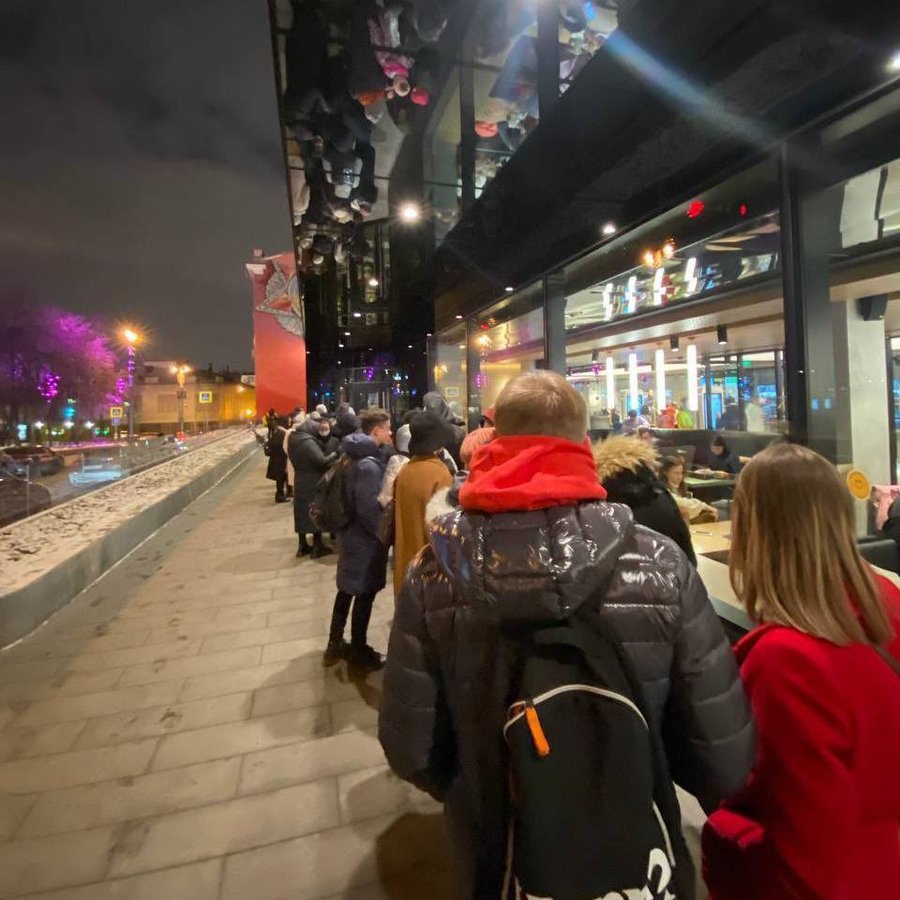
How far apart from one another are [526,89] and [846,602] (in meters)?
7.82

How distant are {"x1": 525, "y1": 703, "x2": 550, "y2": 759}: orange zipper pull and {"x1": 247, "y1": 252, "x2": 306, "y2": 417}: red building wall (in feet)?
124

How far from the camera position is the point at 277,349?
38469 mm

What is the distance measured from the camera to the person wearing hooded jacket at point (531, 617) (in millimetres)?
1096

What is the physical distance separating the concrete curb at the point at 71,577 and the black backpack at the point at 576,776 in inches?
199

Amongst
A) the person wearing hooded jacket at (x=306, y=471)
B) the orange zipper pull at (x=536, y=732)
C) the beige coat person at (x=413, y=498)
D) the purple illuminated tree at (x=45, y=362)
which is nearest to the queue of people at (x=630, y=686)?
the orange zipper pull at (x=536, y=732)

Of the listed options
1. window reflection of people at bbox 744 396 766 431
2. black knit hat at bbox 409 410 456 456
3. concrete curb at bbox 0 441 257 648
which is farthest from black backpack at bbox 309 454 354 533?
window reflection of people at bbox 744 396 766 431

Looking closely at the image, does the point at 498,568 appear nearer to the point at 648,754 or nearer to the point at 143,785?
the point at 648,754

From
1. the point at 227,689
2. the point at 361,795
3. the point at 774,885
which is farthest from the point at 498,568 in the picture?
the point at 227,689

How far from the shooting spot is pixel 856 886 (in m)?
1.17

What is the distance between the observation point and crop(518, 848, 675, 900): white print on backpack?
104 centimetres

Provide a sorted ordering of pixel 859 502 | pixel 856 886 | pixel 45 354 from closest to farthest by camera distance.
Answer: pixel 856 886, pixel 859 502, pixel 45 354

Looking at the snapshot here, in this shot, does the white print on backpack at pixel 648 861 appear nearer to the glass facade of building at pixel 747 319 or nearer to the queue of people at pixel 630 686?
the queue of people at pixel 630 686

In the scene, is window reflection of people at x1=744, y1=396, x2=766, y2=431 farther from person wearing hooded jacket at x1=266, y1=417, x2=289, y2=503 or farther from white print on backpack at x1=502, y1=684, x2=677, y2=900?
person wearing hooded jacket at x1=266, y1=417, x2=289, y2=503

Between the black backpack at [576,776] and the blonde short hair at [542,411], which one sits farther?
the blonde short hair at [542,411]
